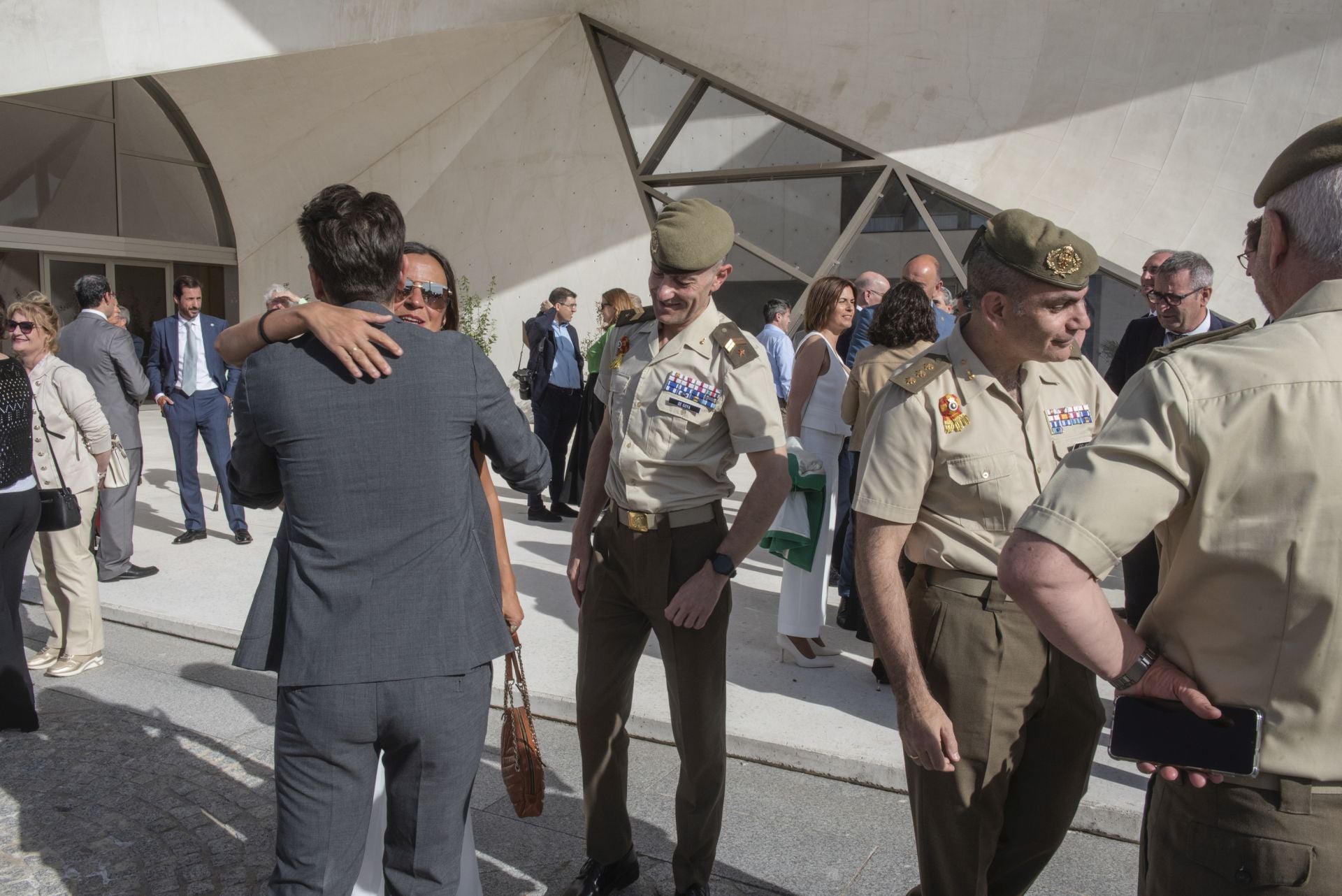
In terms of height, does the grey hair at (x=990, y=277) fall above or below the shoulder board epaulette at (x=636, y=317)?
above

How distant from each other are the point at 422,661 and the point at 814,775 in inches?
86.0

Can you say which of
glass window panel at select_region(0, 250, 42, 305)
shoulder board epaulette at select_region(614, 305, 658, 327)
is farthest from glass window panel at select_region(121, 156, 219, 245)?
shoulder board epaulette at select_region(614, 305, 658, 327)

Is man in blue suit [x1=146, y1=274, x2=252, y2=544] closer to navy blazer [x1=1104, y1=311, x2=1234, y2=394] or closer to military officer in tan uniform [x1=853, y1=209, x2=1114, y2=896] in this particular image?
navy blazer [x1=1104, y1=311, x2=1234, y2=394]

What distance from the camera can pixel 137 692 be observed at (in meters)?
4.58

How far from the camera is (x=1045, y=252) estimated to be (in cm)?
212

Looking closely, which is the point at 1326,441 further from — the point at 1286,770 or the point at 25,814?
the point at 25,814

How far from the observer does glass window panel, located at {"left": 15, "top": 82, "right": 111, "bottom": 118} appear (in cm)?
1483

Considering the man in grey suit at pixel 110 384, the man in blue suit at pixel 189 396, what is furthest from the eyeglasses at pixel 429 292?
the man in blue suit at pixel 189 396

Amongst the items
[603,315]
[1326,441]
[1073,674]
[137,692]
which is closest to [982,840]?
[1073,674]

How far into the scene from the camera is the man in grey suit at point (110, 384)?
6289mm

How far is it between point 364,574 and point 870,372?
9.44ft

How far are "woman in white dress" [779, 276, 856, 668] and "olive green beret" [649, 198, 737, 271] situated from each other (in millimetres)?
2036

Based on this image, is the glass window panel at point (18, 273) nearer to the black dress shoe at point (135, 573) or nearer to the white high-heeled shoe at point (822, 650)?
the black dress shoe at point (135, 573)

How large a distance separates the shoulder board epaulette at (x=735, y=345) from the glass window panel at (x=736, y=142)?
34.0ft
